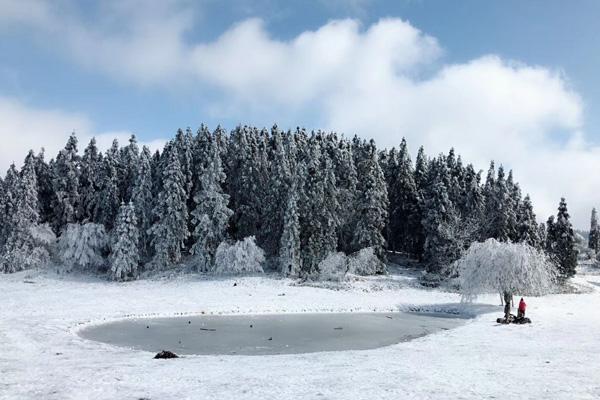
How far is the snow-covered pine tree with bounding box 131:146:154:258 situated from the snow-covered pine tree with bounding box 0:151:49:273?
12.0 metres

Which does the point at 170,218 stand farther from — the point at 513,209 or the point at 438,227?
the point at 513,209

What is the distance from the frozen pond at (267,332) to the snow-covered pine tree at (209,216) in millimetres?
24529

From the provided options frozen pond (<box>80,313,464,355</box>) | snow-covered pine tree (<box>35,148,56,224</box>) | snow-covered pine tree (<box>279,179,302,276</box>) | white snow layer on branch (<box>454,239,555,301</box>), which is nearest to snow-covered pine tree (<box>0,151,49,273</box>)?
snow-covered pine tree (<box>35,148,56,224</box>)

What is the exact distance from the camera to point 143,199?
66.0 meters

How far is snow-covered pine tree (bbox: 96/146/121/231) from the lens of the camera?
6850 centimetres

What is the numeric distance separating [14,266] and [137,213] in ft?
51.9

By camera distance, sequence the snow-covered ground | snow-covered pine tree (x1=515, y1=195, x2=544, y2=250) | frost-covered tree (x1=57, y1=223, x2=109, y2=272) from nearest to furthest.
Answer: the snow-covered ground, frost-covered tree (x1=57, y1=223, x2=109, y2=272), snow-covered pine tree (x1=515, y1=195, x2=544, y2=250)

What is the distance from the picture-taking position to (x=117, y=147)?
76.5 meters

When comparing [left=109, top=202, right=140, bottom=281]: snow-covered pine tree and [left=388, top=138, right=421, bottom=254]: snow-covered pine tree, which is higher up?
[left=388, top=138, right=421, bottom=254]: snow-covered pine tree

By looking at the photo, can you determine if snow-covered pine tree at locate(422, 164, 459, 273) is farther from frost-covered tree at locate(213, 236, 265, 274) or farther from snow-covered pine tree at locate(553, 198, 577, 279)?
frost-covered tree at locate(213, 236, 265, 274)

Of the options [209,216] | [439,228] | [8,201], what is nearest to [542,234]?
[439,228]

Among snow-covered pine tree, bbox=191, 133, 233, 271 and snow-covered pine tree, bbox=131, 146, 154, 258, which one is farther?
snow-covered pine tree, bbox=131, 146, 154, 258

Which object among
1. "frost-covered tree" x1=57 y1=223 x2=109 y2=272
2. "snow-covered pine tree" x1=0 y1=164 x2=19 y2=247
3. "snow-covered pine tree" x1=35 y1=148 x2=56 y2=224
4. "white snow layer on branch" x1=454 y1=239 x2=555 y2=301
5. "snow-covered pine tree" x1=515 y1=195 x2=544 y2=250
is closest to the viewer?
"white snow layer on branch" x1=454 y1=239 x2=555 y2=301

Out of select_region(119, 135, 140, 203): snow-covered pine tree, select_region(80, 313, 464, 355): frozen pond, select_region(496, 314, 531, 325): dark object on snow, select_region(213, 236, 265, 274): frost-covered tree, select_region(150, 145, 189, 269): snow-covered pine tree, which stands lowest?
select_region(80, 313, 464, 355): frozen pond
